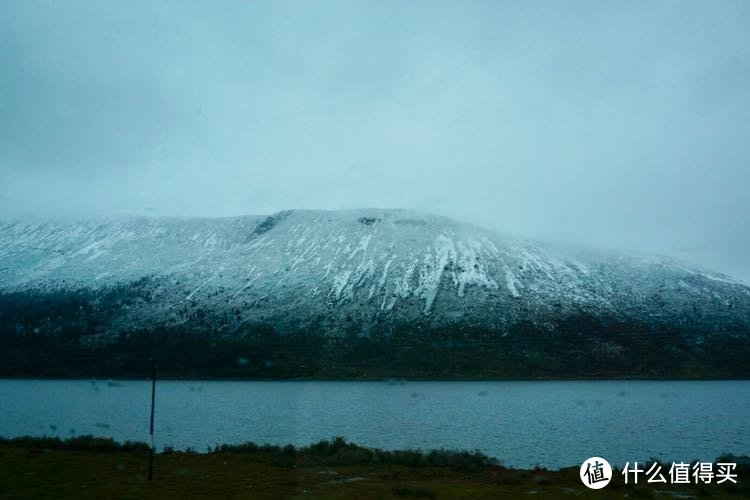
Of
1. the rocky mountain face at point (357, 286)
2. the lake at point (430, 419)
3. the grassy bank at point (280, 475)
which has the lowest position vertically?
the lake at point (430, 419)

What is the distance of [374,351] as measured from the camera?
115 meters

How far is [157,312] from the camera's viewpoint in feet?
433

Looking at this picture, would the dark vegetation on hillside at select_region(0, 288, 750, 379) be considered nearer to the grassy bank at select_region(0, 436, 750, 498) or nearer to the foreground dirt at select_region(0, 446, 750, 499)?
the grassy bank at select_region(0, 436, 750, 498)

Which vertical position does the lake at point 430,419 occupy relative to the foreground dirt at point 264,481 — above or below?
below

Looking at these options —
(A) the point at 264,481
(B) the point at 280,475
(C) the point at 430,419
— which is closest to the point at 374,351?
(C) the point at 430,419

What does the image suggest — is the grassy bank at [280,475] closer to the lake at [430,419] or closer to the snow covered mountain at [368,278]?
the lake at [430,419]

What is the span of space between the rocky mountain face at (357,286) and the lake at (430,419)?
1781 inches

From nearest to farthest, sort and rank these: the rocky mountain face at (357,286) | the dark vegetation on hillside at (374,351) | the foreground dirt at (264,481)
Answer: the foreground dirt at (264,481)
the dark vegetation on hillside at (374,351)
the rocky mountain face at (357,286)

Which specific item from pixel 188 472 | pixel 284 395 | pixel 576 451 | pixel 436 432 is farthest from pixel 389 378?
pixel 188 472

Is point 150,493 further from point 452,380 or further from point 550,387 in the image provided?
point 452,380

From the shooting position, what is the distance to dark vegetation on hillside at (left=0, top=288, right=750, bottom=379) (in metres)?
108

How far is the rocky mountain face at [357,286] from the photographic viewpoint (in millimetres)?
126500

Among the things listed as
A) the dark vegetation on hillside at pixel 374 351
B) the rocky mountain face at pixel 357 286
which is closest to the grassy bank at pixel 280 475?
the dark vegetation on hillside at pixel 374 351

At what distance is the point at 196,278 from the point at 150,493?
140802 mm
